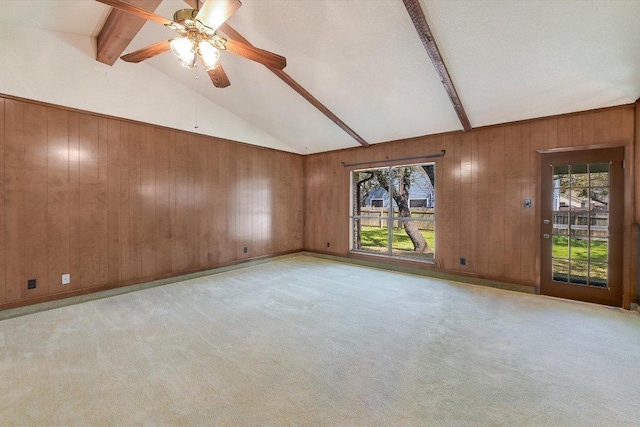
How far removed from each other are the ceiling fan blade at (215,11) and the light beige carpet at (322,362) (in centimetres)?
273

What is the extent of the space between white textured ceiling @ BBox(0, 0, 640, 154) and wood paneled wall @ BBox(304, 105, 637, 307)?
0.27 meters

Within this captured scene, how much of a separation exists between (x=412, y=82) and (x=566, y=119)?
7.38 feet

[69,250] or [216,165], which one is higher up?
[216,165]

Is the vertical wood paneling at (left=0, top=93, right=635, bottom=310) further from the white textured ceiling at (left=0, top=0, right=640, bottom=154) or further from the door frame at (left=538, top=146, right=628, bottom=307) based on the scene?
the white textured ceiling at (left=0, top=0, right=640, bottom=154)

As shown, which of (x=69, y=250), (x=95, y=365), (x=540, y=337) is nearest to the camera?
(x=95, y=365)

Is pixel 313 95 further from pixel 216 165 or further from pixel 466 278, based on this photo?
pixel 466 278

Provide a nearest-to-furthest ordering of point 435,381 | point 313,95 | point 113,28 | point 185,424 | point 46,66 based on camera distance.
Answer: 1. point 185,424
2. point 435,381
3. point 113,28
4. point 46,66
5. point 313,95

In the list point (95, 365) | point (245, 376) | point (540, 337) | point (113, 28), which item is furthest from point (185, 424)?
point (113, 28)

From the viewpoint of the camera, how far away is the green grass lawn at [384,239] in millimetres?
9562

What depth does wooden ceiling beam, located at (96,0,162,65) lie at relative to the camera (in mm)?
2869

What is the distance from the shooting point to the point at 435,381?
2.03m

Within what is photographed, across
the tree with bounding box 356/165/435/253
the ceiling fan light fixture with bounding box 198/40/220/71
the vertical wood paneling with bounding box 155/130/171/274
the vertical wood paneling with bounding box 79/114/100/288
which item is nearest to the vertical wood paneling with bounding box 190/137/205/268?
the vertical wood paneling with bounding box 155/130/171/274

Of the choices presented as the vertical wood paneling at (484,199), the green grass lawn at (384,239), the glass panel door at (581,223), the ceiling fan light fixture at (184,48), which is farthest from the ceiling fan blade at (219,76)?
the green grass lawn at (384,239)

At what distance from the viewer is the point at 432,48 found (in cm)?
287
